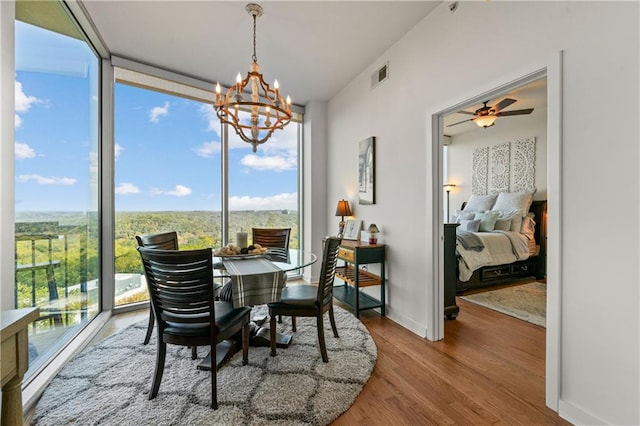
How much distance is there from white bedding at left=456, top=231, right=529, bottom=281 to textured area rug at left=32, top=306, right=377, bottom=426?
6.89 feet

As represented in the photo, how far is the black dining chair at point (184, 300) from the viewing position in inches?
64.9

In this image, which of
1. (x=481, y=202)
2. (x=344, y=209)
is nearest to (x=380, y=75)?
(x=344, y=209)

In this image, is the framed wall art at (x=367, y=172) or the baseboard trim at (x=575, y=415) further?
the framed wall art at (x=367, y=172)

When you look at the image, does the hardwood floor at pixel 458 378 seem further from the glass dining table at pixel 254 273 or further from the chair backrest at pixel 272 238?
the chair backrest at pixel 272 238

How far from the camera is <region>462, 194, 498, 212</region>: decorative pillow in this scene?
543 centimetres

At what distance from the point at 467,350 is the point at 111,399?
2.65m

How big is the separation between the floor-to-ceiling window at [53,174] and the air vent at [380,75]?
2.98 metres

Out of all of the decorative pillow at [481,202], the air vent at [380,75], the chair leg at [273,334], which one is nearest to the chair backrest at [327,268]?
the chair leg at [273,334]

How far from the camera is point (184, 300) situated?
1713mm

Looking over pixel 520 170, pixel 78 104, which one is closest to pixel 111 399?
pixel 78 104

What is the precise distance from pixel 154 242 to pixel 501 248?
464 cm

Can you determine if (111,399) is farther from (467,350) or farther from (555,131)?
(555,131)

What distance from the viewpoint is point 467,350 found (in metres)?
2.44

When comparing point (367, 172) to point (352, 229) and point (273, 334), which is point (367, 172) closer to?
point (352, 229)
